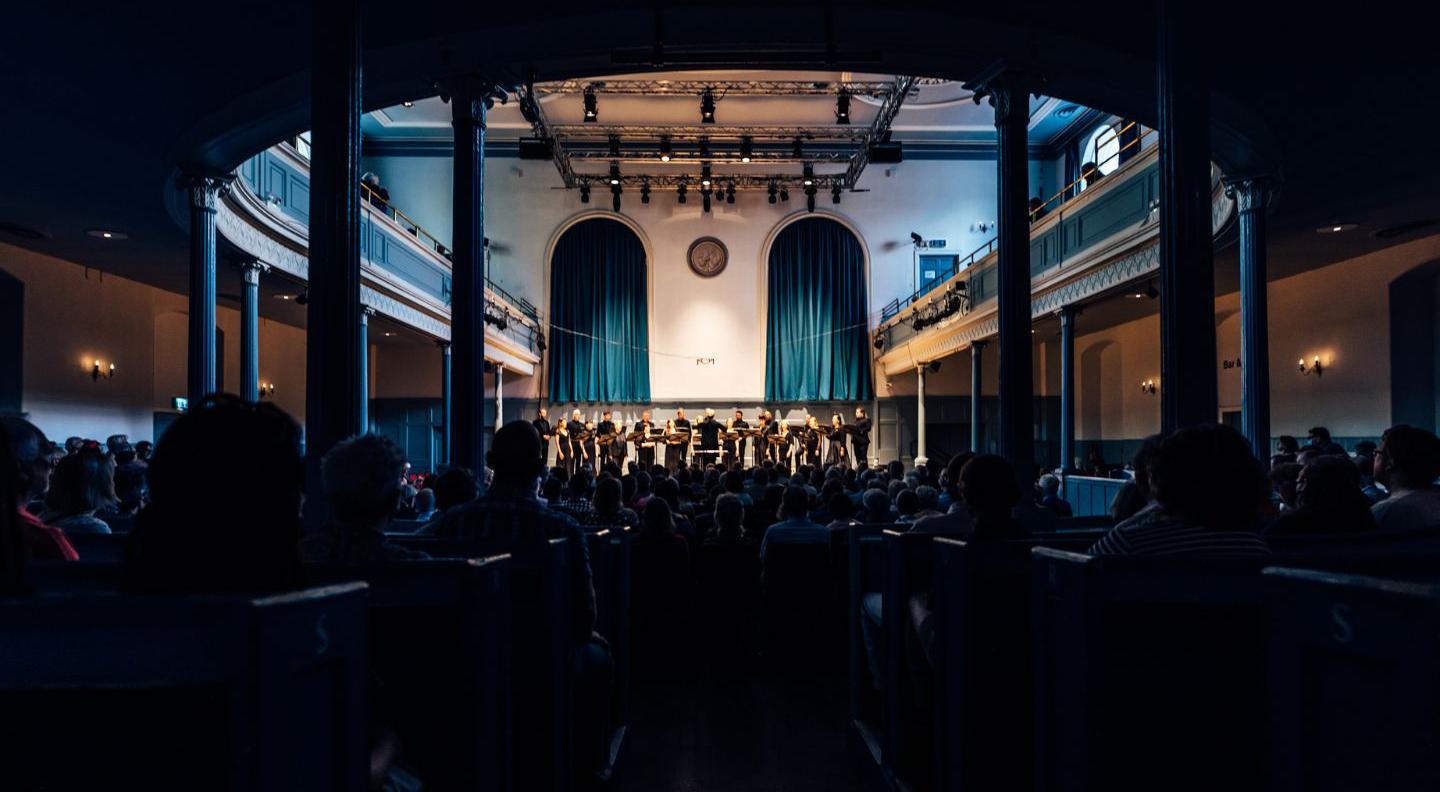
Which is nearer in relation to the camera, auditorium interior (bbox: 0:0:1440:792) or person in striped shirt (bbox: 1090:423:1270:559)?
auditorium interior (bbox: 0:0:1440:792)

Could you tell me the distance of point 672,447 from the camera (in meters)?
16.9

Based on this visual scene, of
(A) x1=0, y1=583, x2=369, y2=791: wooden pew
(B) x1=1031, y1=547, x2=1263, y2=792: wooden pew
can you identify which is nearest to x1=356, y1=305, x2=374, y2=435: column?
(A) x1=0, y1=583, x2=369, y2=791: wooden pew

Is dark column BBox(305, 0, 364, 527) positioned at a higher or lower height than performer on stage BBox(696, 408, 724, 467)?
higher

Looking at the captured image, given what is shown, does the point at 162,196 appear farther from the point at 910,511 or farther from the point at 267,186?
the point at 910,511

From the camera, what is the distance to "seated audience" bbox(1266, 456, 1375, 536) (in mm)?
2596

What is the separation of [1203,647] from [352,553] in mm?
1588

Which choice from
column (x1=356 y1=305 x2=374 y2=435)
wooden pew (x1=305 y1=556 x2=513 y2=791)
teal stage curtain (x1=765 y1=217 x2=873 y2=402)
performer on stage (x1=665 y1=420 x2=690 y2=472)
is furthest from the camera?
teal stage curtain (x1=765 y1=217 x2=873 y2=402)

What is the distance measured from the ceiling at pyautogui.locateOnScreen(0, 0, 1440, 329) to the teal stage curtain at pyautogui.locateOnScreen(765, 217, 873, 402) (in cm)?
1226

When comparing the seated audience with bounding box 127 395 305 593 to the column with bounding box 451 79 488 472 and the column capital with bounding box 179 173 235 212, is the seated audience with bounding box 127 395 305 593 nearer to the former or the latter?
the column with bounding box 451 79 488 472

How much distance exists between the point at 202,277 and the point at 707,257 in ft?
42.3

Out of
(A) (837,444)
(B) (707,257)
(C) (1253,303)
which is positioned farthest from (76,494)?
(B) (707,257)

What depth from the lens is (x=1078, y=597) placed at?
1273 millimetres

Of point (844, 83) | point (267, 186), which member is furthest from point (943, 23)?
point (844, 83)

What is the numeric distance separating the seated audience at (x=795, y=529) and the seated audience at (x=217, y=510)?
315 cm
